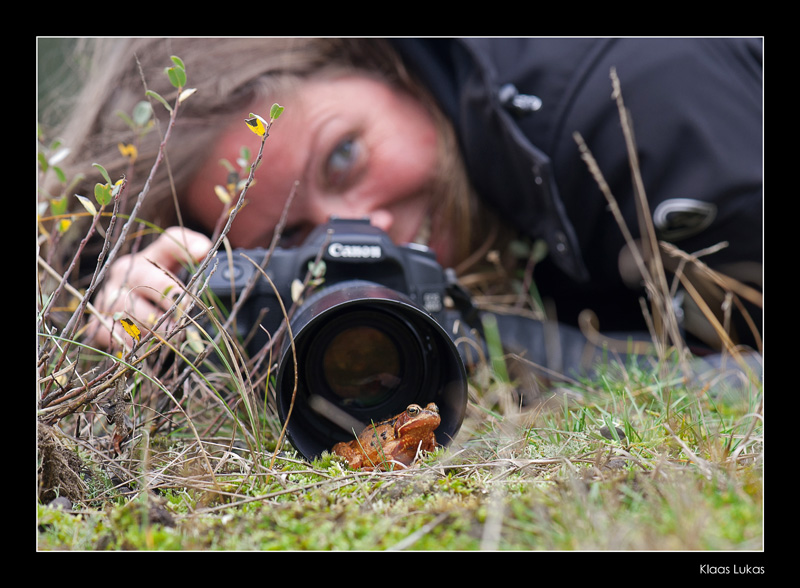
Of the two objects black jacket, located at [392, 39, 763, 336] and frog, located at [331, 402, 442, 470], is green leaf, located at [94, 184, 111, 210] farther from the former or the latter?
black jacket, located at [392, 39, 763, 336]

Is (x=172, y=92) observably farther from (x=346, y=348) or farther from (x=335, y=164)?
(x=346, y=348)

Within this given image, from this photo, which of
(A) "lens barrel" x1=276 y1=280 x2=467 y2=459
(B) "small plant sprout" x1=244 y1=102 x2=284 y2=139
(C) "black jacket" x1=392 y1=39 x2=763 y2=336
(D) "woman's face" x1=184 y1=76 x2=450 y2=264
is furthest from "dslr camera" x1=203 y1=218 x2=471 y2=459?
(C) "black jacket" x1=392 y1=39 x2=763 y2=336

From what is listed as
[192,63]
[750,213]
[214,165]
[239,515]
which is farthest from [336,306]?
[750,213]

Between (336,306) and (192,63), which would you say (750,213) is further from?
(192,63)

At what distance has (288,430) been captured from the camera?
3.49 ft

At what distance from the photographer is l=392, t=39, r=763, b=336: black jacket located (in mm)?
1767

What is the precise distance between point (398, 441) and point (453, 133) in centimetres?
133

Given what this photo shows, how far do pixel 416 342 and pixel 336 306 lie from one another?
0.24m

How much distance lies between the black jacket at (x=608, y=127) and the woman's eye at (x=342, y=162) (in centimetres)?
38

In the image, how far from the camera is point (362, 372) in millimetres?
1178

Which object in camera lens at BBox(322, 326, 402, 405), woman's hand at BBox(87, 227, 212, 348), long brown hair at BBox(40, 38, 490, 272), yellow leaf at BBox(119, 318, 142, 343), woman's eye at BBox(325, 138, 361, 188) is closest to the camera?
yellow leaf at BBox(119, 318, 142, 343)

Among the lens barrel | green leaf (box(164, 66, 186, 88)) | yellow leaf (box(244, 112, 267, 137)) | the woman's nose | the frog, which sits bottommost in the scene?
the frog

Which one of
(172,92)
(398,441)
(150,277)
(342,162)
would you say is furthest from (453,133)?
(398,441)

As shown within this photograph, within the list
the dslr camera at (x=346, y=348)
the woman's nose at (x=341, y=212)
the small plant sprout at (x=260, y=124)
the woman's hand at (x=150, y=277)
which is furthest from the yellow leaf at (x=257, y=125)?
the woman's nose at (x=341, y=212)
